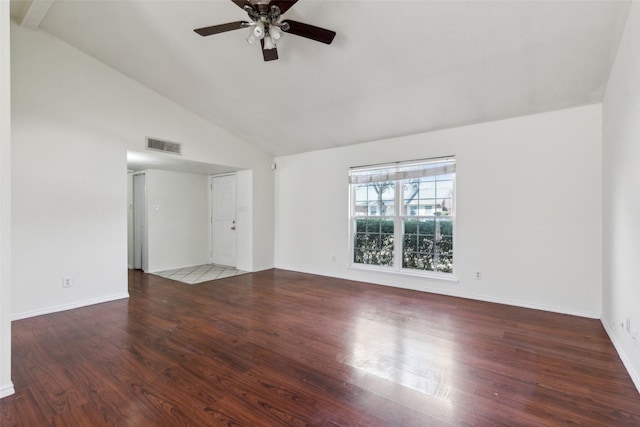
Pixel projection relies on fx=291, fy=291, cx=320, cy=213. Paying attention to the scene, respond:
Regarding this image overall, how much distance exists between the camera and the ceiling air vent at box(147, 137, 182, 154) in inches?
175

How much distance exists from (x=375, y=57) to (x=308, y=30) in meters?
0.92

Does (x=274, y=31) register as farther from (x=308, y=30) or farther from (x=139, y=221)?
(x=139, y=221)

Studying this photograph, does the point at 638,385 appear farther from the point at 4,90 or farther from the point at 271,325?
the point at 4,90

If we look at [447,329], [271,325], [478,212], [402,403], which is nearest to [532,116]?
[478,212]

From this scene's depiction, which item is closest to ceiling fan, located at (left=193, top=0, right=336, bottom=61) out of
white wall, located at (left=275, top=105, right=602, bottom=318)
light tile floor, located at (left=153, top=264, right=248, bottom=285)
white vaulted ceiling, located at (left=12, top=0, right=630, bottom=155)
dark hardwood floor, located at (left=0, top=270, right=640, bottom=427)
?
white vaulted ceiling, located at (left=12, top=0, right=630, bottom=155)

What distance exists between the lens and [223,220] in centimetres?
656

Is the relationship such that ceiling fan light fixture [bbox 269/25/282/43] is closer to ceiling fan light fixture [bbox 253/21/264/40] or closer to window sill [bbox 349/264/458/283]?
ceiling fan light fixture [bbox 253/21/264/40]

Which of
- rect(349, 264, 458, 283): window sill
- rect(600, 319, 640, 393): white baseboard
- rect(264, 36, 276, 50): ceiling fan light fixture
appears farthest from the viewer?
rect(349, 264, 458, 283): window sill

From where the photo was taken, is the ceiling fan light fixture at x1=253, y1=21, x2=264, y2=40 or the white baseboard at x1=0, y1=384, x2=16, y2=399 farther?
the ceiling fan light fixture at x1=253, y1=21, x2=264, y2=40

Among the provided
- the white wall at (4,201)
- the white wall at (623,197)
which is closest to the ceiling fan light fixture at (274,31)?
the white wall at (4,201)

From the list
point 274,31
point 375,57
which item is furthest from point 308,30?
point 375,57

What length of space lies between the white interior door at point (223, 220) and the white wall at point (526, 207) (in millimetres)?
3310

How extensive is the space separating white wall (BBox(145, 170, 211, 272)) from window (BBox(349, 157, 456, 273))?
3.59m

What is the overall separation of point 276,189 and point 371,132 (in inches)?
102
